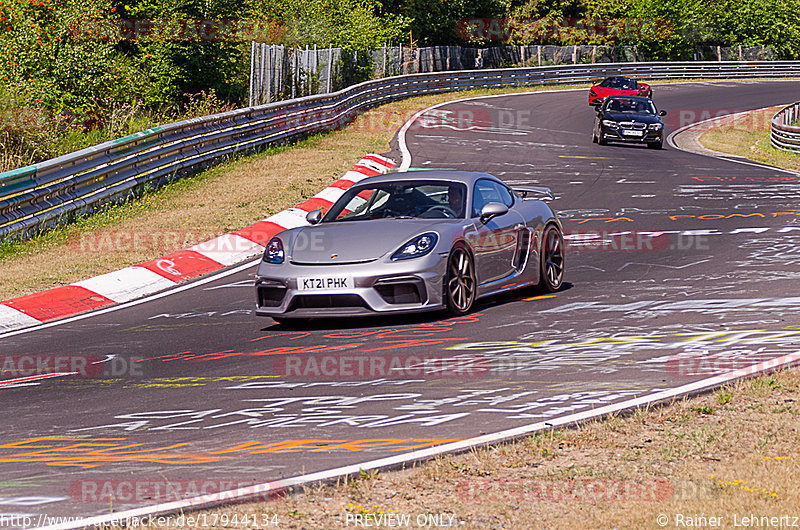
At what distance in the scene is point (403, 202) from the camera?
10.3 metres

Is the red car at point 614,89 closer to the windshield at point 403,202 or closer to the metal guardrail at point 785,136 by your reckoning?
the metal guardrail at point 785,136

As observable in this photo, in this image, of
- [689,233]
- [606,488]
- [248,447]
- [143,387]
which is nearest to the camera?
[606,488]

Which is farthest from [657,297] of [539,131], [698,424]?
[539,131]

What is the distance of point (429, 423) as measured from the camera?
5.93 metres

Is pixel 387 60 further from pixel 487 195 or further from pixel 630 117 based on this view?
pixel 487 195

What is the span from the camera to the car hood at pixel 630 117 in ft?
94.3

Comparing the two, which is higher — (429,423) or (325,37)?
(325,37)

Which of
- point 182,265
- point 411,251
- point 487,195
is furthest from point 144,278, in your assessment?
point 411,251

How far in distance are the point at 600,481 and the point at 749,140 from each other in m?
30.9

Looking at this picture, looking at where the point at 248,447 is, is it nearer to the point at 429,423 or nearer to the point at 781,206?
the point at 429,423

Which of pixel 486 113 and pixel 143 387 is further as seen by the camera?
pixel 486 113

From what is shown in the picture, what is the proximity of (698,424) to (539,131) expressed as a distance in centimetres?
2699

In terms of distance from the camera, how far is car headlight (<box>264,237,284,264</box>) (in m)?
9.58

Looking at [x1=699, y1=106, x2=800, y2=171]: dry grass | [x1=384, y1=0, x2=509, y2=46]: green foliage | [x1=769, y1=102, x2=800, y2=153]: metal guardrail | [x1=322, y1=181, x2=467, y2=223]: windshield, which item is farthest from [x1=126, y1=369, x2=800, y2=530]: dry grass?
[x1=384, y1=0, x2=509, y2=46]: green foliage
